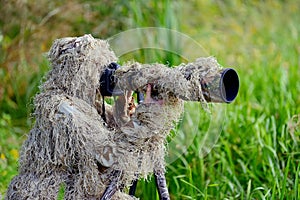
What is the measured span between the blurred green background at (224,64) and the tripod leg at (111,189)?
74 cm

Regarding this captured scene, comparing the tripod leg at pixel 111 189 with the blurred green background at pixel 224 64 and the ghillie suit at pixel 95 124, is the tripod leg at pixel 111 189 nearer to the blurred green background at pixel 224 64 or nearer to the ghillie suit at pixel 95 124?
the ghillie suit at pixel 95 124

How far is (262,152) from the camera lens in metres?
3.37

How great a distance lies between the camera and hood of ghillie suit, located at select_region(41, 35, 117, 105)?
2.19m

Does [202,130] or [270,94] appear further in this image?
[270,94]

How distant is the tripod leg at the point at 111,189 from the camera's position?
2082mm

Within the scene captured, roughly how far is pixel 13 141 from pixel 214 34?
243cm

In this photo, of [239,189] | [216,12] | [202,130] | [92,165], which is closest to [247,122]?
[202,130]

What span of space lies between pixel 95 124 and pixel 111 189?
0.24 metres

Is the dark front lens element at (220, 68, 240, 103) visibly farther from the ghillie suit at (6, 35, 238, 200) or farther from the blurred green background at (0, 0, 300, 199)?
the blurred green background at (0, 0, 300, 199)

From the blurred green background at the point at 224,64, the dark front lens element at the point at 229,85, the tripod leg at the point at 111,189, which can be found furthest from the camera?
the blurred green background at the point at 224,64

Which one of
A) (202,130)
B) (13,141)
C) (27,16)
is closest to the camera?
(202,130)

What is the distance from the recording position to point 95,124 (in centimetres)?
214

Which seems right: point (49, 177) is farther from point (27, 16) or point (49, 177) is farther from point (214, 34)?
point (214, 34)

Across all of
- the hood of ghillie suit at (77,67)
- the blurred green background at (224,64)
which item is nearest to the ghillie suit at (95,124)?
the hood of ghillie suit at (77,67)
